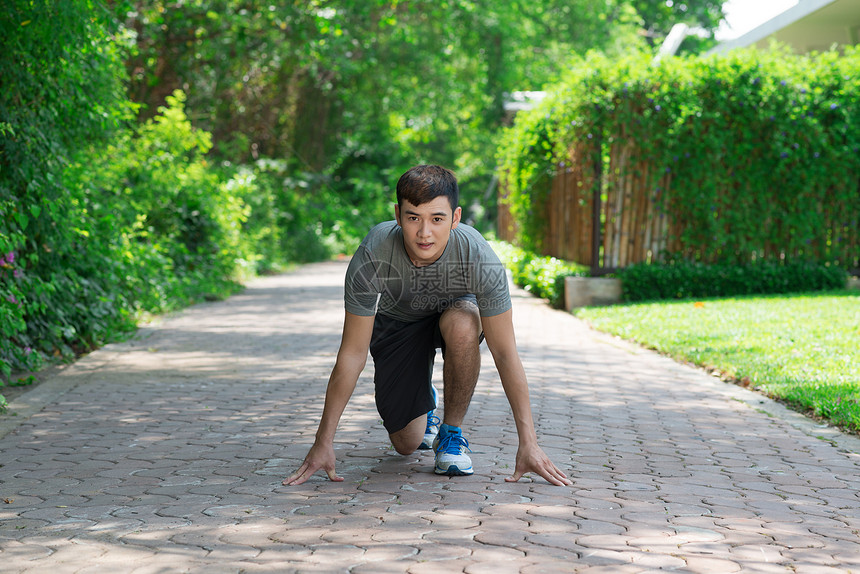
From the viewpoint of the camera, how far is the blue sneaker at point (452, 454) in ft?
14.9

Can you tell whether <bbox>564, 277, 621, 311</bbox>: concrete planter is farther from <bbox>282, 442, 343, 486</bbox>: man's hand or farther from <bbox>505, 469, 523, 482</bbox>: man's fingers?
<bbox>282, 442, 343, 486</bbox>: man's hand

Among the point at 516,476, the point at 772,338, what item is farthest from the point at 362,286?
the point at 772,338

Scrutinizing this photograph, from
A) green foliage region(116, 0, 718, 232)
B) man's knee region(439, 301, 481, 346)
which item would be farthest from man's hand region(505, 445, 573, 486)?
green foliage region(116, 0, 718, 232)

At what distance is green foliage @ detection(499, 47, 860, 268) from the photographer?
13.0m

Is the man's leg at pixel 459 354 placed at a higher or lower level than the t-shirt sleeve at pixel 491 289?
lower

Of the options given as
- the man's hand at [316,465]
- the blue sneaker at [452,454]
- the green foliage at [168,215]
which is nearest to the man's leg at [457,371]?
the blue sneaker at [452,454]

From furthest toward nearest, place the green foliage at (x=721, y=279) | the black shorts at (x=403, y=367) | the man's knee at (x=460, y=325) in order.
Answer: the green foliage at (x=721, y=279), the black shorts at (x=403, y=367), the man's knee at (x=460, y=325)

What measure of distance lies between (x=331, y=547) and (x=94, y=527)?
1.02 metres

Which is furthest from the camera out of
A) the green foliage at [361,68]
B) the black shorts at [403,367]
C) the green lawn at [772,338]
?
the green foliage at [361,68]

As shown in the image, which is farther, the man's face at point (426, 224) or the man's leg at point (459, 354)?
the man's leg at point (459, 354)

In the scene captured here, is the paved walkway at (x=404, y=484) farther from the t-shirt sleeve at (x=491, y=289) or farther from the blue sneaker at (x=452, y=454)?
the t-shirt sleeve at (x=491, y=289)

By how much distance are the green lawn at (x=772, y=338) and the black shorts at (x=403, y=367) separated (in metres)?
2.76

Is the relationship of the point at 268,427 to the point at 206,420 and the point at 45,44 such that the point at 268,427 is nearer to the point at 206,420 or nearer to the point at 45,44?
the point at 206,420

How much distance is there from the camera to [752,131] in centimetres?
1323
